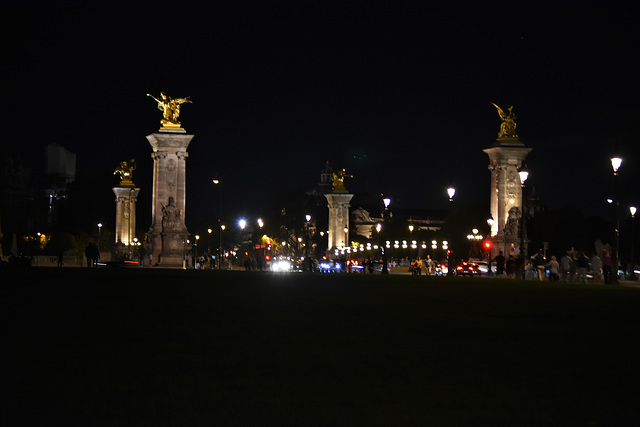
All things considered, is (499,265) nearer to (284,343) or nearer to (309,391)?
Result: (284,343)

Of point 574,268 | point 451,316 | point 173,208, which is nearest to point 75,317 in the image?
point 451,316

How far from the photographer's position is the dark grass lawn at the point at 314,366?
9023mm

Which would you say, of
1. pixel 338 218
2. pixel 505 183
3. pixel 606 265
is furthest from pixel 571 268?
pixel 338 218

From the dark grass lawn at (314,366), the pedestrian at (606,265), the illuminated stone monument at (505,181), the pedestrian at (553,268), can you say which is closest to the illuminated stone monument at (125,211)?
the illuminated stone monument at (505,181)

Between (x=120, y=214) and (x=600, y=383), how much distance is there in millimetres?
102431

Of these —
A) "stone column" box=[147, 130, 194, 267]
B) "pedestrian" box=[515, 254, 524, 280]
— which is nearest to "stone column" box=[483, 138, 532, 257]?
"stone column" box=[147, 130, 194, 267]

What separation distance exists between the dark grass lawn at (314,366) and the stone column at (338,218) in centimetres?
10007

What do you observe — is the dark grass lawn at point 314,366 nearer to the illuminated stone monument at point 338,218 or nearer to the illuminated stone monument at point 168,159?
the illuminated stone monument at point 168,159

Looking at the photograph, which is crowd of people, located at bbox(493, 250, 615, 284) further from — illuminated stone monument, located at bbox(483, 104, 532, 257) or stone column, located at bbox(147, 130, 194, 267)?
stone column, located at bbox(147, 130, 194, 267)

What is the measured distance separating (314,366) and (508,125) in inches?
2884

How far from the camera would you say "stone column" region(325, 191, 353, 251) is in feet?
394

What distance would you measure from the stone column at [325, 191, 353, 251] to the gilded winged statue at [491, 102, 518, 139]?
3973 cm

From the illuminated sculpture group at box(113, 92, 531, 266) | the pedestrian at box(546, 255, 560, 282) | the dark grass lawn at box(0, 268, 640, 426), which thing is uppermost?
the illuminated sculpture group at box(113, 92, 531, 266)

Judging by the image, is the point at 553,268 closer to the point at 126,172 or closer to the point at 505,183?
the point at 505,183
